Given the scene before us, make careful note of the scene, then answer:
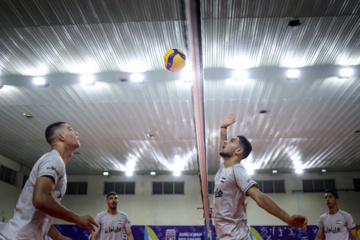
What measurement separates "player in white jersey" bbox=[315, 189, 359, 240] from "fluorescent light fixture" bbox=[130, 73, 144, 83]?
4995mm

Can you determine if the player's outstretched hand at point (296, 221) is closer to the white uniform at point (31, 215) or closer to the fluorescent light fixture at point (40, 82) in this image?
the white uniform at point (31, 215)

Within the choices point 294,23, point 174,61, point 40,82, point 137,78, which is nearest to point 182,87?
point 137,78

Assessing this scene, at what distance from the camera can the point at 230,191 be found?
11.1 ft

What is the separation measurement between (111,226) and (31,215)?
554 centimetres

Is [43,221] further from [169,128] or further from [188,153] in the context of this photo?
[188,153]

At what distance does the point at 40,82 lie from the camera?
8.49 m

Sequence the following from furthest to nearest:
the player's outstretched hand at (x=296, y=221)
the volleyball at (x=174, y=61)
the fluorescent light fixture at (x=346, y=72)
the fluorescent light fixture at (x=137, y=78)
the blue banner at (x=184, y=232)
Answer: the blue banner at (x=184, y=232)
the fluorescent light fixture at (x=137, y=78)
the fluorescent light fixture at (x=346, y=72)
the volleyball at (x=174, y=61)
the player's outstretched hand at (x=296, y=221)

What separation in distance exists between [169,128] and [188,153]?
3.08 m

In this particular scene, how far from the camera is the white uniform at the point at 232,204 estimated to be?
3193 mm

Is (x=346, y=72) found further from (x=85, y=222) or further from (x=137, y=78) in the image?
(x=85, y=222)

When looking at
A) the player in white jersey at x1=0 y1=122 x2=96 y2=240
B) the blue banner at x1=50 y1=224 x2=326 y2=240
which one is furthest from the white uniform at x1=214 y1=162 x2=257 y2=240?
the blue banner at x1=50 y1=224 x2=326 y2=240

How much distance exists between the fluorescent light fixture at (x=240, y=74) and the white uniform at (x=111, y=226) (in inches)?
166

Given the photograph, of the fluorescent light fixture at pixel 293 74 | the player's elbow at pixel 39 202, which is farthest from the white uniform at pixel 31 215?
the fluorescent light fixture at pixel 293 74

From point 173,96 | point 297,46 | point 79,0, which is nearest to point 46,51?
point 79,0
